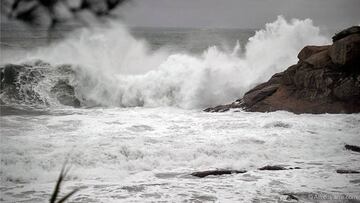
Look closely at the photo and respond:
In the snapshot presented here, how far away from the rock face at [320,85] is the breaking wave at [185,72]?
3023mm

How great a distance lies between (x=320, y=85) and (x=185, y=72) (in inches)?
277

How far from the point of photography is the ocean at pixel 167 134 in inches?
257

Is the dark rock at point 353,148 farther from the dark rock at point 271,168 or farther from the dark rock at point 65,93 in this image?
the dark rock at point 65,93

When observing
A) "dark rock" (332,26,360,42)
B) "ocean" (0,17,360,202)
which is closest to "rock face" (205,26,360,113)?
"dark rock" (332,26,360,42)

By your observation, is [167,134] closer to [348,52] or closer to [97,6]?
[348,52]

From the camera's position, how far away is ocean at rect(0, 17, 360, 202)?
21.5 ft

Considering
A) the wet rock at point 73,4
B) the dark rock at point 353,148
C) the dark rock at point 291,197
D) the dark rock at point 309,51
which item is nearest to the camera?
the wet rock at point 73,4

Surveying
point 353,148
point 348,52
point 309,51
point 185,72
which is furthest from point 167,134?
point 185,72

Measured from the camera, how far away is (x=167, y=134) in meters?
10.6

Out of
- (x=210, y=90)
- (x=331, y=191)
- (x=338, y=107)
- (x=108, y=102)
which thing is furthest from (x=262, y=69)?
(x=331, y=191)

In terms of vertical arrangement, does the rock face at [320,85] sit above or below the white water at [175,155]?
above

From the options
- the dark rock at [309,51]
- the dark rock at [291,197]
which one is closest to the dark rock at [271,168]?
the dark rock at [291,197]

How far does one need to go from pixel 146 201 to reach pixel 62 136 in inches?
184

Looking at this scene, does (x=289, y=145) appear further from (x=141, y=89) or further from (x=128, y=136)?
(x=141, y=89)
